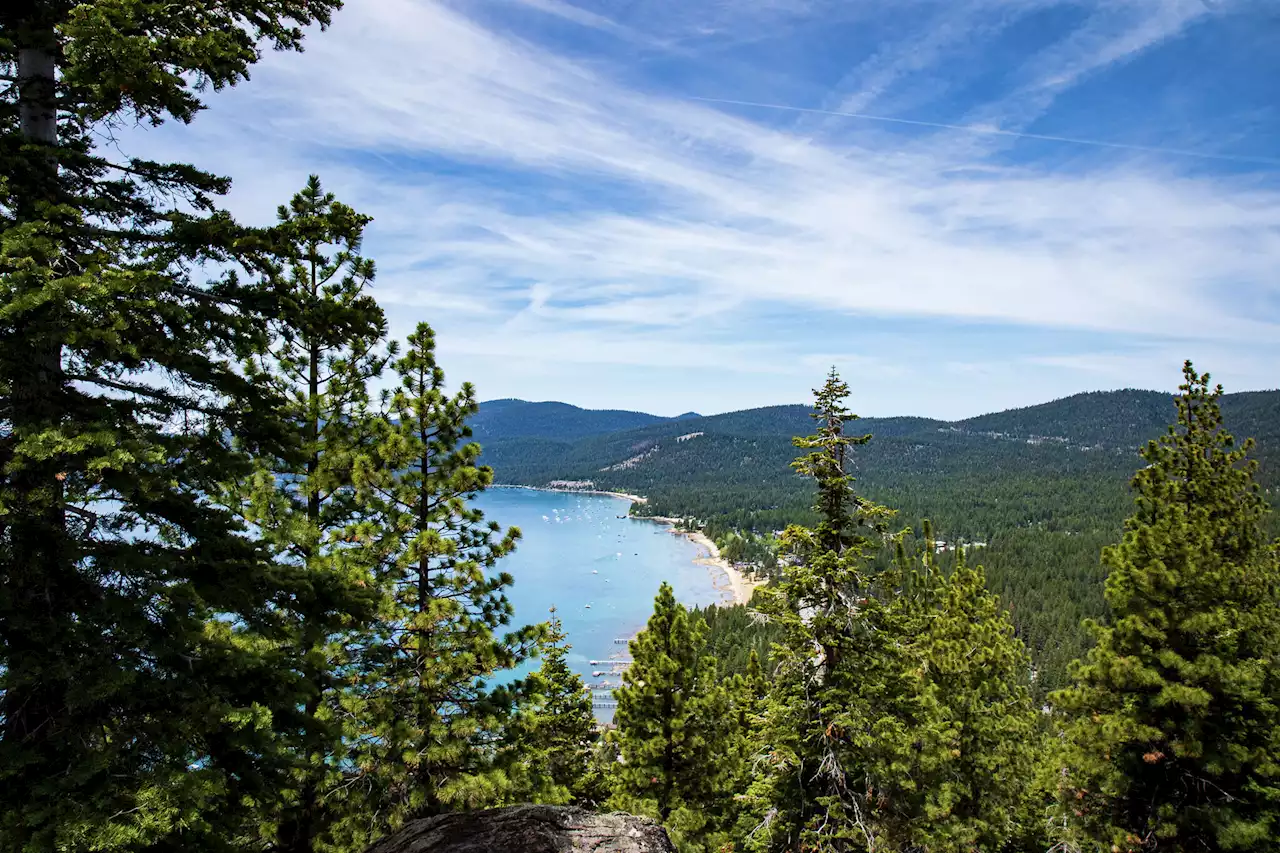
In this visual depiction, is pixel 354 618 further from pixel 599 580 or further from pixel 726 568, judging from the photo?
pixel 726 568

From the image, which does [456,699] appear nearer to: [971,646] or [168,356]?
[168,356]

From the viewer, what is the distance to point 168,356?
4.52m

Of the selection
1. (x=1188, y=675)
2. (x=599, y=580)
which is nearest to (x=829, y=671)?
(x=1188, y=675)

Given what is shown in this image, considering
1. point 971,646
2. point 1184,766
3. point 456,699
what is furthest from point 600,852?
point 971,646

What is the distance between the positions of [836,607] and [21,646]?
998 centimetres

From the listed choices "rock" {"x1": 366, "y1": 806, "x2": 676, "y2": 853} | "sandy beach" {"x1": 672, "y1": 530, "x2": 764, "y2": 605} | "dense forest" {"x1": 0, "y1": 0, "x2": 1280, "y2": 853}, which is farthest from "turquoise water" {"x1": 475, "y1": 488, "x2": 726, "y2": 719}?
"rock" {"x1": 366, "y1": 806, "x2": 676, "y2": 853}

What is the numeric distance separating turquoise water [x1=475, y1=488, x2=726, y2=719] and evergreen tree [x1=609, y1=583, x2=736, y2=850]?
5235 centimetres

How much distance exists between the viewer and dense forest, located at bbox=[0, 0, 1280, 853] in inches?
165

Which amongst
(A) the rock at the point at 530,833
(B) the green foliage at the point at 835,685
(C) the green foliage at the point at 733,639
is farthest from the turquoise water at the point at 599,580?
(A) the rock at the point at 530,833

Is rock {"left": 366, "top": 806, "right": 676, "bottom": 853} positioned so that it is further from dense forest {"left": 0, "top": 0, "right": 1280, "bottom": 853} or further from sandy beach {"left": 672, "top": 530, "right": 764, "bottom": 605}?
sandy beach {"left": 672, "top": 530, "right": 764, "bottom": 605}

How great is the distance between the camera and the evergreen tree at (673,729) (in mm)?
14438

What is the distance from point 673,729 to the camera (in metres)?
14.4

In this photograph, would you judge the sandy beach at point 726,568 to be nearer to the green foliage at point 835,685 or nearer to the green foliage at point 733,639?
the green foliage at point 733,639

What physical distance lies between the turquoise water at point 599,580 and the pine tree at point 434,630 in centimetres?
5878
